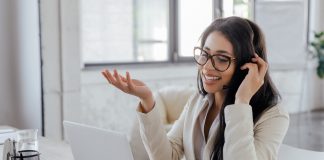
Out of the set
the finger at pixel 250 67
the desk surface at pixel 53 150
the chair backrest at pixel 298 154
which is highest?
the finger at pixel 250 67

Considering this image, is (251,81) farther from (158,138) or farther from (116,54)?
(116,54)

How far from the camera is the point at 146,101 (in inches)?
48.6

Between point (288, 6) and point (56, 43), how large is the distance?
4.19m

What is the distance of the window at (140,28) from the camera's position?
399 cm

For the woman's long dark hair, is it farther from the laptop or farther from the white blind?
the white blind

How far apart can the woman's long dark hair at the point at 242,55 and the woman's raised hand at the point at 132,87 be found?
0.23 m

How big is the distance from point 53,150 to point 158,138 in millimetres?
611

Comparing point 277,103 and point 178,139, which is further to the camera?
point 178,139

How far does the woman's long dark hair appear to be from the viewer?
1181 millimetres

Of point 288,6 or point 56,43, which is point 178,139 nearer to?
point 56,43

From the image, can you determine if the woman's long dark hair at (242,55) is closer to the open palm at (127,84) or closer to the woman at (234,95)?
the woman at (234,95)

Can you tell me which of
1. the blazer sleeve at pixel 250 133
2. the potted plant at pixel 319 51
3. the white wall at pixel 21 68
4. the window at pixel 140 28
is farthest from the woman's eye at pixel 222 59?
the potted plant at pixel 319 51

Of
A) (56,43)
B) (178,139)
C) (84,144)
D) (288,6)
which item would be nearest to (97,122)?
(56,43)

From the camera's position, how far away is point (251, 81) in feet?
3.83
